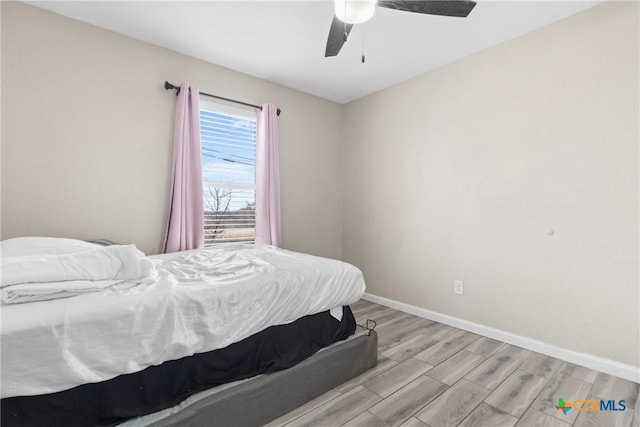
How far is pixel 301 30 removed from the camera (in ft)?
7.39

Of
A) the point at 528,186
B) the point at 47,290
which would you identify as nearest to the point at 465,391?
the point at 528,186

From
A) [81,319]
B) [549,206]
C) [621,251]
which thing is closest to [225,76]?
[81,319]

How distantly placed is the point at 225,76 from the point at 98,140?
4.15 feet

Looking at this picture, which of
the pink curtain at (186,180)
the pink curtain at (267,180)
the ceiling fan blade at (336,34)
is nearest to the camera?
the ceiling fan blade at (336,34)

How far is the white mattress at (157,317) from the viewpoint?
951 mm

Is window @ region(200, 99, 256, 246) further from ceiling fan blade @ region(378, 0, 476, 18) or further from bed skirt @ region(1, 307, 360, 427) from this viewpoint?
ceiling fan blade @ region(378, 0, 476, 18)

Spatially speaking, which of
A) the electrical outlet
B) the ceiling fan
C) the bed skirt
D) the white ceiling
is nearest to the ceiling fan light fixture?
the ceiling fan

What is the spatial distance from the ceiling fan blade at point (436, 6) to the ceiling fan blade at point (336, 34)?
25 cm

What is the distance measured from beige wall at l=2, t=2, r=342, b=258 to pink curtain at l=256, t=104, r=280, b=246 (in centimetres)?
36

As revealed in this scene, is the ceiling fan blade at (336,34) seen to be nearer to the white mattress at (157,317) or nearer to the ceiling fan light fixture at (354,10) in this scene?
Answer: the ceiling fan light fixture at (354,10)

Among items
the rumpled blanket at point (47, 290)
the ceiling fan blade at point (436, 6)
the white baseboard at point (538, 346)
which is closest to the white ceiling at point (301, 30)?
the ceiling fan blade at point (436, 6)

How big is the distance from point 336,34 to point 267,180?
159 cm

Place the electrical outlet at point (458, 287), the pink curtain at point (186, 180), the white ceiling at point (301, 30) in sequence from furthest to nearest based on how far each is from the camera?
1. the electrical outlet at point (458, 287)
2. the pink curtain at point (186, 180)
3. the white ceiling at point (301, 30)

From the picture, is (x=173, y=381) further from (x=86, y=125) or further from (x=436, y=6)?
(x=436, y=6)
